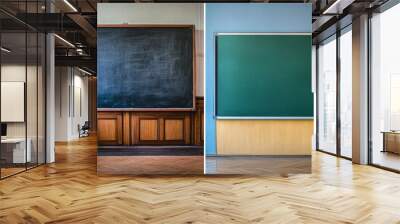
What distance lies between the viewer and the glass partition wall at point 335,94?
7.84m

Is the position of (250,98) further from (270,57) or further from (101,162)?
(101,162)

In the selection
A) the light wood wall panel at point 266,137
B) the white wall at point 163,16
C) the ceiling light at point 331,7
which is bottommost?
the light wood wall panel at point 266,137

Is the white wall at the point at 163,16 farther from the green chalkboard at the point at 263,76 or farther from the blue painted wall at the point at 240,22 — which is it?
the green chalkboard at the point at 263,76

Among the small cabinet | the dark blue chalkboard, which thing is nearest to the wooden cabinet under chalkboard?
the small cabinet

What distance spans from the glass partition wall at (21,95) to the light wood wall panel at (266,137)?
3.38 m

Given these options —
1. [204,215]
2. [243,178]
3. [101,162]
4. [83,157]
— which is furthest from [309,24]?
[83,157]

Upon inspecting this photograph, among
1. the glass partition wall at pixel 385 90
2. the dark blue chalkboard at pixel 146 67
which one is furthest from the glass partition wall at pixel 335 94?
the dark blue chalkboard at pixel 146 67

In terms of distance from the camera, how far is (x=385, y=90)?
6.46m

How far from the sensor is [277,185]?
4.92m

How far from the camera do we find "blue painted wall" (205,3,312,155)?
212 inches

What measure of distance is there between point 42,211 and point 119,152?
1.90 meters

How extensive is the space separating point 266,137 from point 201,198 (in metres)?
1.66

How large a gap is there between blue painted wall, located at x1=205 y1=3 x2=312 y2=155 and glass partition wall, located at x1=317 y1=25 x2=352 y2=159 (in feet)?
9.19

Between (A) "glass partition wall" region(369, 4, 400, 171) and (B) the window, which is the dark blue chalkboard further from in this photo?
(B) the window
